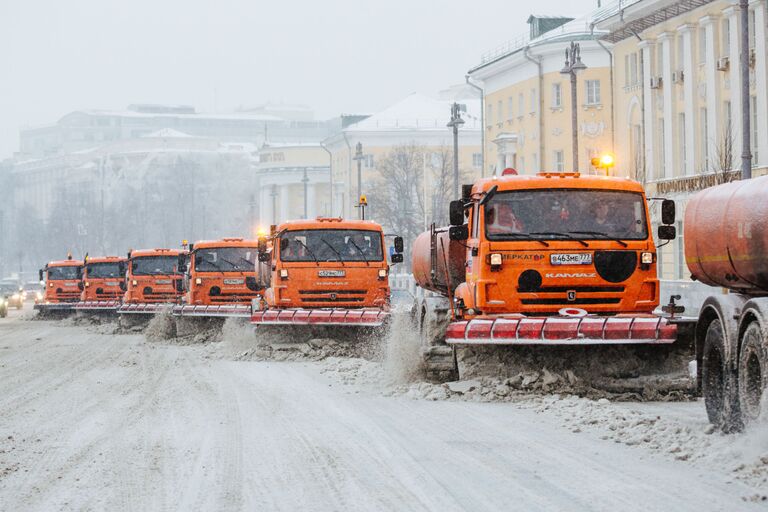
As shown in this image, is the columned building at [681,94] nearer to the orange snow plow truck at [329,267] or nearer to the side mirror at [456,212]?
the orange snow plow truck at [329,267]

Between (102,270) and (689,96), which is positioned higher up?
(689,96)

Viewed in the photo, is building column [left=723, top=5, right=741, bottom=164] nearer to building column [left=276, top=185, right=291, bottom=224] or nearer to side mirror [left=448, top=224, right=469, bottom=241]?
side mirror [left=448, top=224, right=469, bottom=241]

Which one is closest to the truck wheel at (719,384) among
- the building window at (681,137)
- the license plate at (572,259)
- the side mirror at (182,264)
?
the license plate at (572,259)

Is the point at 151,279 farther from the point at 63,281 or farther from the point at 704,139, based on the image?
the point at 704,139

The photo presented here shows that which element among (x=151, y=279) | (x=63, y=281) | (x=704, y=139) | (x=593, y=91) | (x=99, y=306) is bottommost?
Result: (x=99, y=306)

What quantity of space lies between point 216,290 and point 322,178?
338ft

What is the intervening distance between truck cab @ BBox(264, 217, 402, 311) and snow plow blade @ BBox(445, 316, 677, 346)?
9.92 m

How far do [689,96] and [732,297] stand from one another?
36.5 meters

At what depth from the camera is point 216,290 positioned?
1289 inches

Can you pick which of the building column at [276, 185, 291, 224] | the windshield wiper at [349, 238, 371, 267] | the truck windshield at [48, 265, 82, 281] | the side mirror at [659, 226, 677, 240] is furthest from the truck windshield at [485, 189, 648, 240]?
the building column at [276, 185, 291, 224]

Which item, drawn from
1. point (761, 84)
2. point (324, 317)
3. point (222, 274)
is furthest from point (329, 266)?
point (761, 84)

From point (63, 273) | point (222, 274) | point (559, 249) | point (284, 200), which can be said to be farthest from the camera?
point (284, 200)

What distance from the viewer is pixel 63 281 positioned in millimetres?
48719

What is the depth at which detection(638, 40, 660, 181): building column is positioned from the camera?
5116cm
